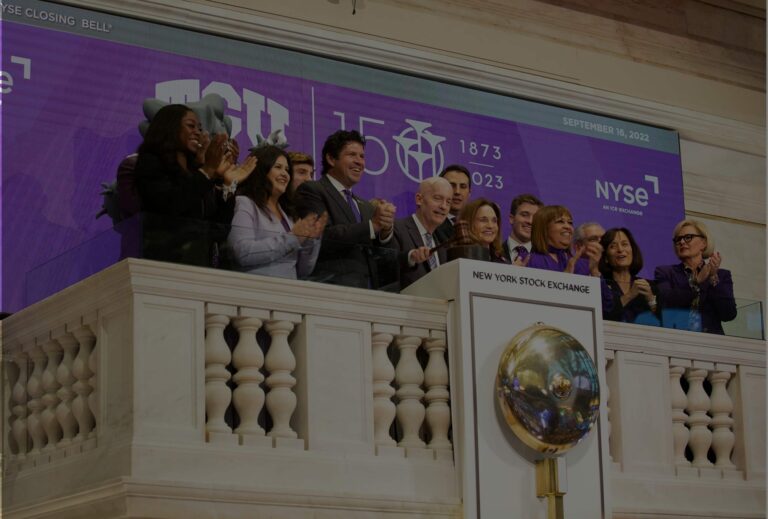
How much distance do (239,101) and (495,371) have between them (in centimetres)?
330

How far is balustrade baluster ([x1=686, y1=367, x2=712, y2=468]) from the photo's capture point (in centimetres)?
634

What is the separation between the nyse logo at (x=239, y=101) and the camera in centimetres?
798

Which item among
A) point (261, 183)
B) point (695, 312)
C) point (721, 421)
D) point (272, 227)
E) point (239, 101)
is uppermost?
point (239, 101)

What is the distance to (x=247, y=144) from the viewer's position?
8203 mm

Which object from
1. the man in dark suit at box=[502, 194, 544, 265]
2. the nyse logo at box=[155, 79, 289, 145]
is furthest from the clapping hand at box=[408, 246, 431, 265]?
the man in dark suit at box=[502, 194, 544, 265]

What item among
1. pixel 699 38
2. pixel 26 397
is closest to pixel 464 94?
pixel 699 38

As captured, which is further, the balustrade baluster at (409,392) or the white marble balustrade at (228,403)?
the balustrade baluster at (409,392)

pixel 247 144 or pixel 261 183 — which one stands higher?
pixel 247 144

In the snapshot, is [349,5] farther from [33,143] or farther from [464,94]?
[33,143]

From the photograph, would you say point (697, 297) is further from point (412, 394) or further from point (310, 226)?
point (310, 226)

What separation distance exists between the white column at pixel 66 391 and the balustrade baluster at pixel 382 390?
1.14 meters

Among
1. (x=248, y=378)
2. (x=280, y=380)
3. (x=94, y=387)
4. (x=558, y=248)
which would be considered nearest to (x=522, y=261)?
(x=558, y=248)

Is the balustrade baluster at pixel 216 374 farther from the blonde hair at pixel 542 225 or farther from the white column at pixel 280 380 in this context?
the blonde hair at pixel 542 225

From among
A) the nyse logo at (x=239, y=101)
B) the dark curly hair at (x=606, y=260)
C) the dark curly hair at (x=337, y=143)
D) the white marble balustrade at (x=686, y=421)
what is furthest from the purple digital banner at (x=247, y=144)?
the white marble balustrade at (x=686, y=421)
